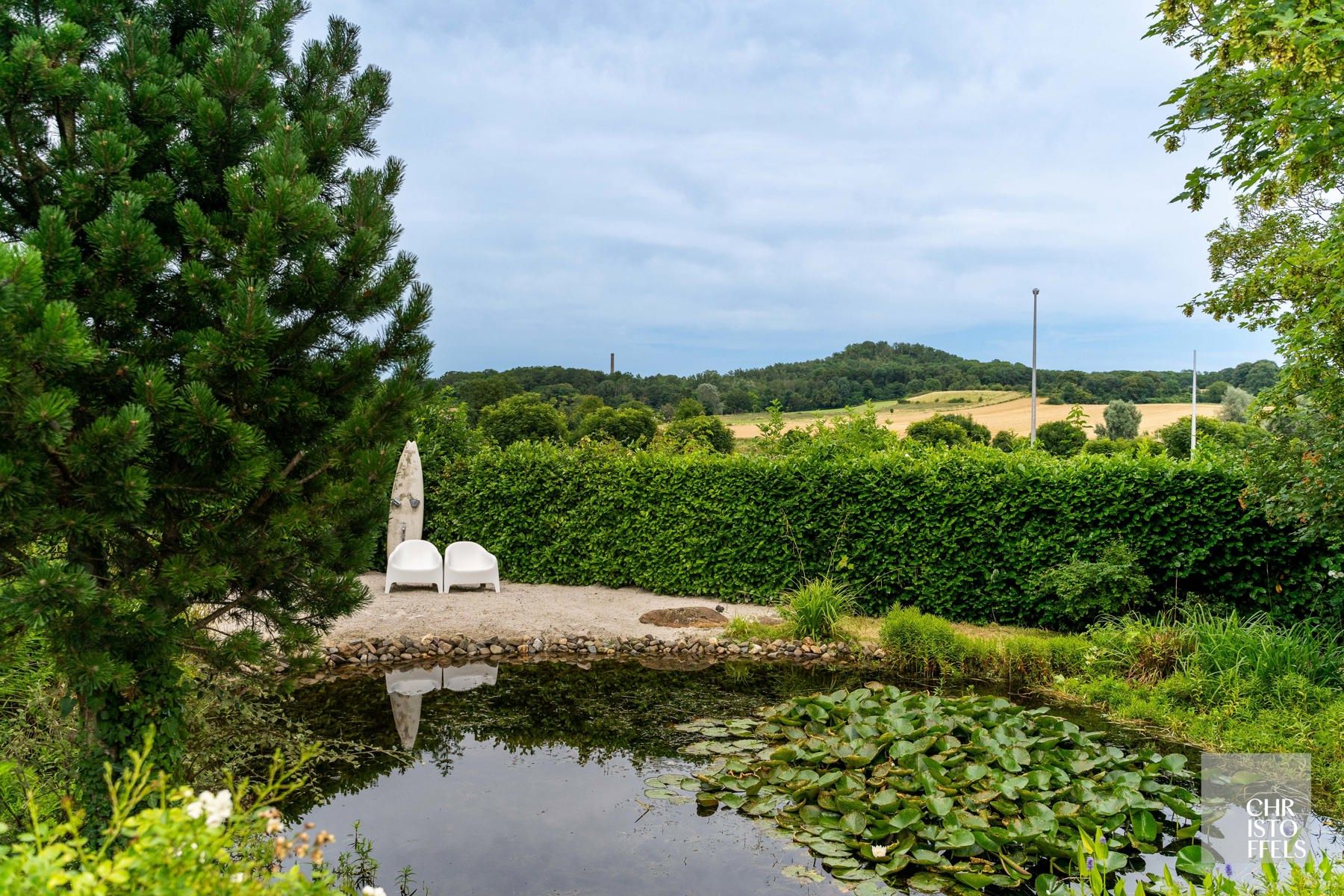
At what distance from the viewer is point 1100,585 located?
778 centimetres

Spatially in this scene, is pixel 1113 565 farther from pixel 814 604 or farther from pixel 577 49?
pixel 577 49

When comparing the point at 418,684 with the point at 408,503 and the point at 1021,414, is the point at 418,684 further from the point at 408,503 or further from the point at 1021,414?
the point at 1021,414

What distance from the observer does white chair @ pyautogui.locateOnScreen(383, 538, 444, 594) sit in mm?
9914

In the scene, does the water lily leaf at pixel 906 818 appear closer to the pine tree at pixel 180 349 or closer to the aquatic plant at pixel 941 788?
the aquatic plant at pixel 941 788

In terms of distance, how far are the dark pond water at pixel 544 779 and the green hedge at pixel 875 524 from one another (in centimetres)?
219

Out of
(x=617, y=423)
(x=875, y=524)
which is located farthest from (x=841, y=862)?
(x=617, y=423)

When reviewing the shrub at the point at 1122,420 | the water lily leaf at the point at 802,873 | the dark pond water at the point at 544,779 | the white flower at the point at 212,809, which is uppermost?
the shrub at the point at 1122,420

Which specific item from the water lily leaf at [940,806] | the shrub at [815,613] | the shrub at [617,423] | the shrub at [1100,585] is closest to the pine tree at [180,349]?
the water lily leaf at [940,806]

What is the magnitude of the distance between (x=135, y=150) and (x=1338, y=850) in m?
6.08

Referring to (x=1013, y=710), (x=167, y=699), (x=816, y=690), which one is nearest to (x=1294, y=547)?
(x=1013, y=710)

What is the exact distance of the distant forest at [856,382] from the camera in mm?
32375

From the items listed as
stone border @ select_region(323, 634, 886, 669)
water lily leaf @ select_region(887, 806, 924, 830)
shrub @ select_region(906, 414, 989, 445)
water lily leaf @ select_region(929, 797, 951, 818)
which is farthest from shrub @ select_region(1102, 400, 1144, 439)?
water lily leaf @ select_region(887, 806, 924, 830)

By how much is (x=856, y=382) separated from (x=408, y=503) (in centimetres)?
2459

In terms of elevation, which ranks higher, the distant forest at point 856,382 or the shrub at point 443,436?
the distant forest at point 856,382
